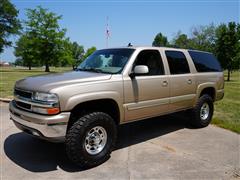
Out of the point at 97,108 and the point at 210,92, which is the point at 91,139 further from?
the point at 210,92

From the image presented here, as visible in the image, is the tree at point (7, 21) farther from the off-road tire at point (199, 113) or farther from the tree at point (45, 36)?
the off-road tire at point (199, 113)

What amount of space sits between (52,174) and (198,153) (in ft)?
8.99

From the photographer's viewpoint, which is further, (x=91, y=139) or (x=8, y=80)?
(x=8, y=80)

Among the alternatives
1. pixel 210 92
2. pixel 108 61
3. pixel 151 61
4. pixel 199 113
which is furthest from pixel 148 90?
pixel 210 92

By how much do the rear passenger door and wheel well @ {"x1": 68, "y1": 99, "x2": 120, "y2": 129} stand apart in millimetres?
1588

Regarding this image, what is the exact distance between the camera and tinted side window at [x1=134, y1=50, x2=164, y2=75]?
5.01m

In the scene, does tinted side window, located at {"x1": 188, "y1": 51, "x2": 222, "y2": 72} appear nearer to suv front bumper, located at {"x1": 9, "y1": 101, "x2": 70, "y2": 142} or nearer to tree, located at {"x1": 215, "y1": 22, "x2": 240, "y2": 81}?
suv front bumper, located at {"x1": 9, "y1": 101, "x2": 70, "y2": 142}

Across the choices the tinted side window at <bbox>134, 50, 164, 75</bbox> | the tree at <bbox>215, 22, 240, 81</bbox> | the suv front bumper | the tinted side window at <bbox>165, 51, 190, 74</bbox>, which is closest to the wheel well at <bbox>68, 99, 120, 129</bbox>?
the suv front bumper

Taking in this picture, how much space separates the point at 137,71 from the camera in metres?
4.45

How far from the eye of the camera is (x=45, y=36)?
5009 cm

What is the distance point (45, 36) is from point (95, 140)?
1955 inches

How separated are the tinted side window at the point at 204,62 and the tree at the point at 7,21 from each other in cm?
5000

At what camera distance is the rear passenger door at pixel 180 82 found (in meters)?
5.52

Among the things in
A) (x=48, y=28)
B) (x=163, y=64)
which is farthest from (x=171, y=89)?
(x=48, y=28)
